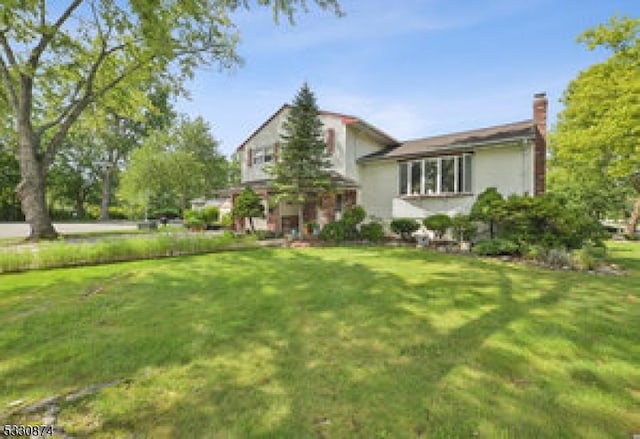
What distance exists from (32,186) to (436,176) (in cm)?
1911

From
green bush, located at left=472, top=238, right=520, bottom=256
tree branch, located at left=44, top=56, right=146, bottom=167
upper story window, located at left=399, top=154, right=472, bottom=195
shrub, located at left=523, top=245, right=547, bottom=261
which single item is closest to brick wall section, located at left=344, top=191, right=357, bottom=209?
upper story window, located at left=399, top=154, right=472, bottom=195

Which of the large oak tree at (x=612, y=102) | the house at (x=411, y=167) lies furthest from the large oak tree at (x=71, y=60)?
the large oak tree at (x=612, y=102)

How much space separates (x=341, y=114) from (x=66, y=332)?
48.5 ft

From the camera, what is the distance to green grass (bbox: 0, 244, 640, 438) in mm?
2236

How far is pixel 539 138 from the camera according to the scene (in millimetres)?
11656

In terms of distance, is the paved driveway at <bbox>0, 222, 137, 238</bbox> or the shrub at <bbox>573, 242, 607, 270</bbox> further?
the paved driveway at <bbox>0, 222, 137, 238</bbox>

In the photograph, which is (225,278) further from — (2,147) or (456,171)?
(2,147)

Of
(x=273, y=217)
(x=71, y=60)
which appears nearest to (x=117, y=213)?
(x=71, y=60)

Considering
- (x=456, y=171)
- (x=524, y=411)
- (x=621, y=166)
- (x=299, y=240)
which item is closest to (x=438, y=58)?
(x=456, y=171)

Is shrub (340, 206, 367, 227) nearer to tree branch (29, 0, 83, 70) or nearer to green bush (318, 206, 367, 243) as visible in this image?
green bush (318, 206, 367, 243)

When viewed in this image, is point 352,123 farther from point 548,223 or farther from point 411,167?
point 548,223

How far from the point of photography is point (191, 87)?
1714 centimetres

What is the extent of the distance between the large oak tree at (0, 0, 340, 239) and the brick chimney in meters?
13.8

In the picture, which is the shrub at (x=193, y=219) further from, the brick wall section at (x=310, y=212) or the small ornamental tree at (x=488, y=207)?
the small ornamental tree at (x=488, y=207)
